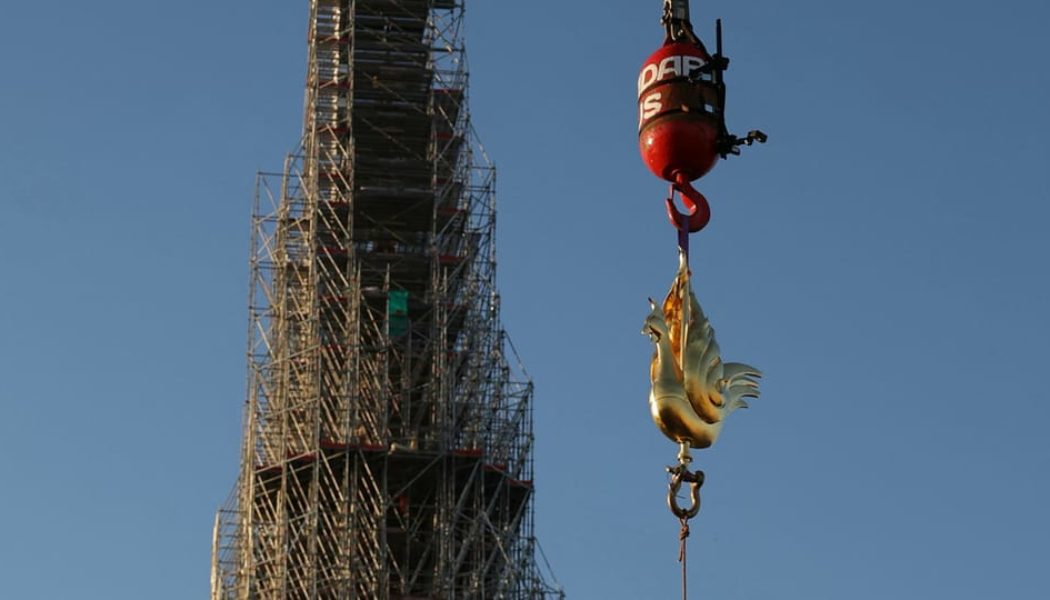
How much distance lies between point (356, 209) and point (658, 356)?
217ft

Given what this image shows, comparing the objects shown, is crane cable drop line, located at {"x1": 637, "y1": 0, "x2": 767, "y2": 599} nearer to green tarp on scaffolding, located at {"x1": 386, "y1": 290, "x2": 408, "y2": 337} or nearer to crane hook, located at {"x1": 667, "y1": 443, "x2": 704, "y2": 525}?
crane hook, located at {"x1": 667, "y1": 443, "x2": 704, "y2": 525}

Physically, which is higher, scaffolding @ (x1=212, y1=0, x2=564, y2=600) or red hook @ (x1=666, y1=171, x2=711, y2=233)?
scaffolding @ (x1=212, y1=0, x2=564, y2=600)

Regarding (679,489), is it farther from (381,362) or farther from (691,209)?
(381,362)

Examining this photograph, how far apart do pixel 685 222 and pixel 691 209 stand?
156 millimetres

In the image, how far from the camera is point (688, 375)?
53.5ft

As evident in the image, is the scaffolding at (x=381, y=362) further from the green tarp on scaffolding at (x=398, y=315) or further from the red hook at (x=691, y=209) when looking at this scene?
the red hook at (x=691, y=209)

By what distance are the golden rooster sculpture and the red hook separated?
0.20 meters

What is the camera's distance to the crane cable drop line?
53.1 feet

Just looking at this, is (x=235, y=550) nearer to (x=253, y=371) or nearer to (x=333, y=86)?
(x=253, y=371)

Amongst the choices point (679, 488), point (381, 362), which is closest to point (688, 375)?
point (679, 488)

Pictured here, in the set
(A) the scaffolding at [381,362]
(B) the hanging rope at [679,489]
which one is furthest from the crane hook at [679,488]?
(A) the scaffolding at [381,362]

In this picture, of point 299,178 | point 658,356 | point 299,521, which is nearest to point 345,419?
point 299,521

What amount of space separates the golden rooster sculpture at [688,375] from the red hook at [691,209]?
20 cm

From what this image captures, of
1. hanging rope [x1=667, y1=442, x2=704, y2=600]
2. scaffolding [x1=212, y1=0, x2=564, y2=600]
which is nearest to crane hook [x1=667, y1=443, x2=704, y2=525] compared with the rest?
hanging rope [x1=667, y1=442, x2=704, y2=600]
